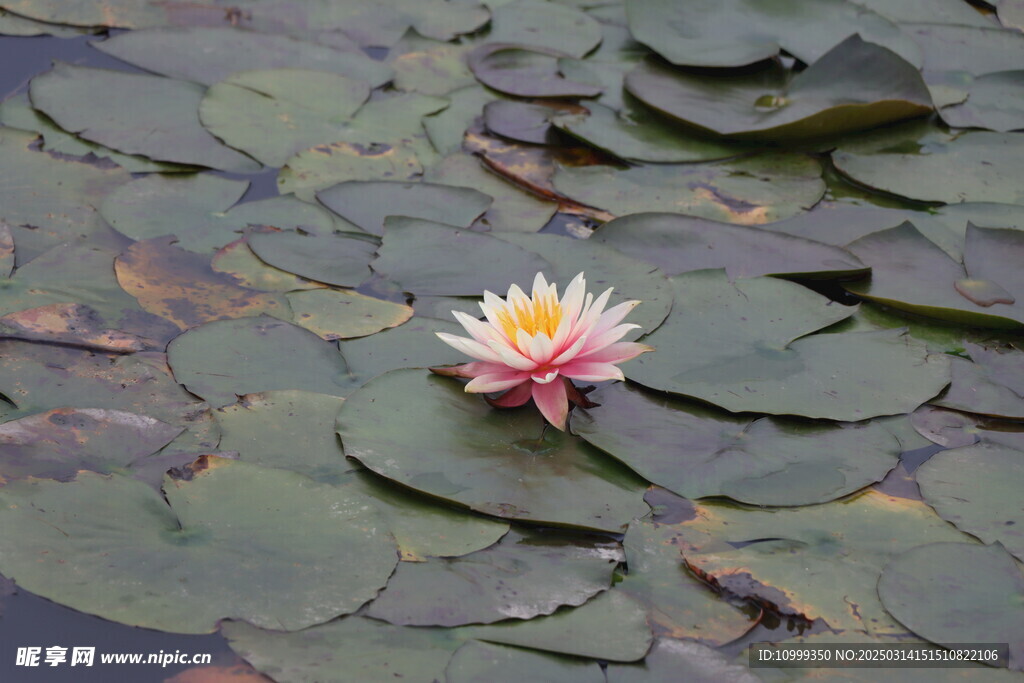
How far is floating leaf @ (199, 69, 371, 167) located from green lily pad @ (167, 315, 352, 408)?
90 cm

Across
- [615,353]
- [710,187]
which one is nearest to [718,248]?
[710,187]

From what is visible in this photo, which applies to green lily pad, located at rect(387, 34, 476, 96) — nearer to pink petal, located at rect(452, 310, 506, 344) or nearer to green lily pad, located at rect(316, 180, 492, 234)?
green lily pad, located at rect(316, 180, 492, 234)

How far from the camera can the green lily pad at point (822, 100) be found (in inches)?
125

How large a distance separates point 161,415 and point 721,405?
4.09ft

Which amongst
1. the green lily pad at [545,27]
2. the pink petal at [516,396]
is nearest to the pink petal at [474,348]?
the pink petal at [516,396]

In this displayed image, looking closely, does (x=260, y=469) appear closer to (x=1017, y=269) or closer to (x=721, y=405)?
(x=721, y=405)

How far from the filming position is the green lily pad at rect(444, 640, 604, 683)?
1614 millimetres

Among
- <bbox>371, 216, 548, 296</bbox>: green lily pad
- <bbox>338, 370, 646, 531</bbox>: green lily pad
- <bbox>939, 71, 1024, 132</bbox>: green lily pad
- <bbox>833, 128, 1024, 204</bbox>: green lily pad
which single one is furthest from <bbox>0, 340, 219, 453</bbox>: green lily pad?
<bbox>939, 71, 1024, 132</bbox>: green lily pad

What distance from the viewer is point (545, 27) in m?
3.97

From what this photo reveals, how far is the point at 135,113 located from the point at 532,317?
1.87 metres

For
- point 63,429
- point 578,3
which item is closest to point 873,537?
point 63,429

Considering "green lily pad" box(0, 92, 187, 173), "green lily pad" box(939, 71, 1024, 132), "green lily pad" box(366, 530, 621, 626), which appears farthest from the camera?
"green lily pad" box(939, 71, 1024, 132)

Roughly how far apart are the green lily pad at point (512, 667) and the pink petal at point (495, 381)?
0.57 metres

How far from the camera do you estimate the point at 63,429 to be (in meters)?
2.04
